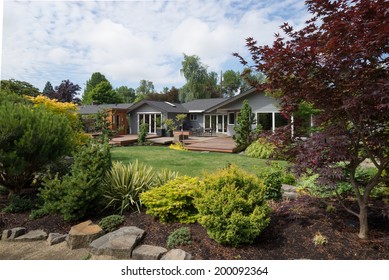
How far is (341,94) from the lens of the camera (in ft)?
9.23

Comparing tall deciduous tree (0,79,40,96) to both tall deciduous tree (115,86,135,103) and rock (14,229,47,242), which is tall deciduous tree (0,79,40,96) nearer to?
rock (14,229,47,242)

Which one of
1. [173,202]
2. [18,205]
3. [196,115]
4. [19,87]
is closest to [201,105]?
[196,115]

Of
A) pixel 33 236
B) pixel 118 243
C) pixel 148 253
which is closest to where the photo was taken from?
pixel 148 253

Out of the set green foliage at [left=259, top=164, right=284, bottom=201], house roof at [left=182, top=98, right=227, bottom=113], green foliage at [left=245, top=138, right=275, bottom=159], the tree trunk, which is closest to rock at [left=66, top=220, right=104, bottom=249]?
green foliage at [left=259, top=164, right=284, bottom=201]

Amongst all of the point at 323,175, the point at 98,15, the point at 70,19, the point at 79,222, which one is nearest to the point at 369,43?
the point at 323,175

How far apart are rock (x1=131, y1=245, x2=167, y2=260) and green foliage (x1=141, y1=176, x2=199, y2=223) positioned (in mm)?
622

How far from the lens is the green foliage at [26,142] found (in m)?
4.32

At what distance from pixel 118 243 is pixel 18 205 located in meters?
2.79

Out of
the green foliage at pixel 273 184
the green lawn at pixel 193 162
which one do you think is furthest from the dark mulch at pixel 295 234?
the green lawn at pixel 193 162

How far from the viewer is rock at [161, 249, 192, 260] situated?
9.18 ft

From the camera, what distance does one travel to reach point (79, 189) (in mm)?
3725

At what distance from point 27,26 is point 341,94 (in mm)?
8120

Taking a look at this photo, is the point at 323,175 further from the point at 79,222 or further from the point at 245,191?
the point at 79,222

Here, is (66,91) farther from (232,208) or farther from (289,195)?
(232,208)
